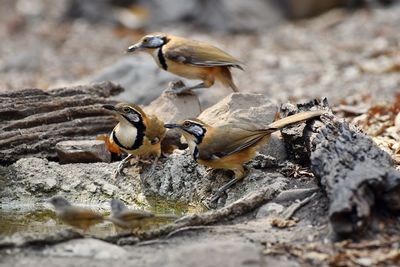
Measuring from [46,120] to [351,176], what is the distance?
3789 millimetres

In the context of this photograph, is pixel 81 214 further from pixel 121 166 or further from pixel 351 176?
pixel 351 176

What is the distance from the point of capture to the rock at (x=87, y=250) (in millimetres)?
5410

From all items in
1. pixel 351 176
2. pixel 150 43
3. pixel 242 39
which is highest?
pixel 351 176

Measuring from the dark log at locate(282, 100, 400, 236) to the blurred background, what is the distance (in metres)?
5.20

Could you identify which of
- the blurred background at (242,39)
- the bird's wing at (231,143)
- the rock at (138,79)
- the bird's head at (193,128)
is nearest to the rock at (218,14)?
the blurred background at (242,39)

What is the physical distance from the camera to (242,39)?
16.6m

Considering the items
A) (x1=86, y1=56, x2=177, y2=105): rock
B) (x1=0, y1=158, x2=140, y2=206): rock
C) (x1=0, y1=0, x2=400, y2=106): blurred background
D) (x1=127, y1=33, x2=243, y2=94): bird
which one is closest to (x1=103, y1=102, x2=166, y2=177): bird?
(x1=0, y1=158, x2=140, y2=206): rock

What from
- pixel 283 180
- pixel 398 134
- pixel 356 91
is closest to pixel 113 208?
pixel 283 180

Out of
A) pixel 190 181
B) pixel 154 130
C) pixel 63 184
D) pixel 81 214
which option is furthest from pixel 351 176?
pixel 63 184

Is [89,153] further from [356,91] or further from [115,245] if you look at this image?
[356,91]

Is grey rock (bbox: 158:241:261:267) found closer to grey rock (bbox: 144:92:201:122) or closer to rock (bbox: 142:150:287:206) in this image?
rock (bbox: 142:150:287:206)

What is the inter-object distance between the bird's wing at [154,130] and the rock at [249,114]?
17.0 inches

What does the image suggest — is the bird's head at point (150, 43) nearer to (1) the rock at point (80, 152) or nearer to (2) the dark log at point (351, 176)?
(1) the rock at point (80, 152)

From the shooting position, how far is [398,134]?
8.95m
